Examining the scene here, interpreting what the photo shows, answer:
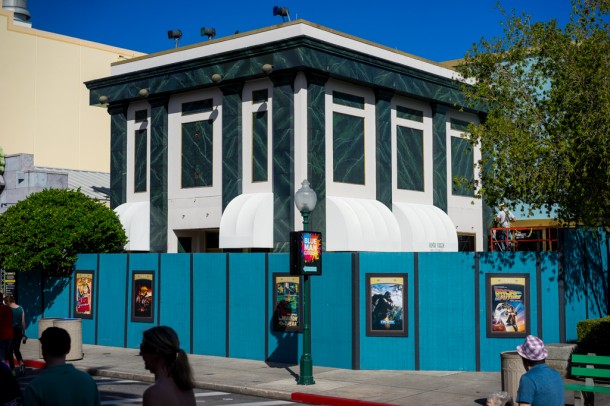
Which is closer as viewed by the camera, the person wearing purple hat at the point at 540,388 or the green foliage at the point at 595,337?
the person wearing purple hat at the point at 540,388

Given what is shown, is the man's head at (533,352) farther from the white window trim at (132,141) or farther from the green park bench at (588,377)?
the white window trim at (132,141)

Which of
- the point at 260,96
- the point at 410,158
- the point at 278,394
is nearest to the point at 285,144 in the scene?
the point at 260,96

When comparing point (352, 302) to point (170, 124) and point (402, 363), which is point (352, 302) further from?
point (170, 124)

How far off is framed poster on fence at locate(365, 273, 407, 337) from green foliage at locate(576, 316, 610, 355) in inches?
162

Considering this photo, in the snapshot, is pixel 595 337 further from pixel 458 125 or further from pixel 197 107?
pixel 197 107

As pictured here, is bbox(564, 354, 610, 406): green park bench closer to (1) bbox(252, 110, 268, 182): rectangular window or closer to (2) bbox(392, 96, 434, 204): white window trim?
(1) bbox(252, 110, 268, 182): rectangular window

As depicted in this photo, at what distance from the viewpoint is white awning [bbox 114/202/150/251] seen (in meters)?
32.2

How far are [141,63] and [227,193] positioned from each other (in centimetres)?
713

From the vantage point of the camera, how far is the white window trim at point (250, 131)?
94.0 ft

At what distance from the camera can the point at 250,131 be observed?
2920 cm

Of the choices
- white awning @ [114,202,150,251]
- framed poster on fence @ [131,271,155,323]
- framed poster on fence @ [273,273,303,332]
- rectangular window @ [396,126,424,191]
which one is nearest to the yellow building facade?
white awning @ [114,202,150,251]

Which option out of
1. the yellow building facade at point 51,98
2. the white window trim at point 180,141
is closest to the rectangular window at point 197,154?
the white window trim at point 180,141

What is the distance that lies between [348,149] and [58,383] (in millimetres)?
23276

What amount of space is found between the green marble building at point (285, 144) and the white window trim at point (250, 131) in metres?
0.04
